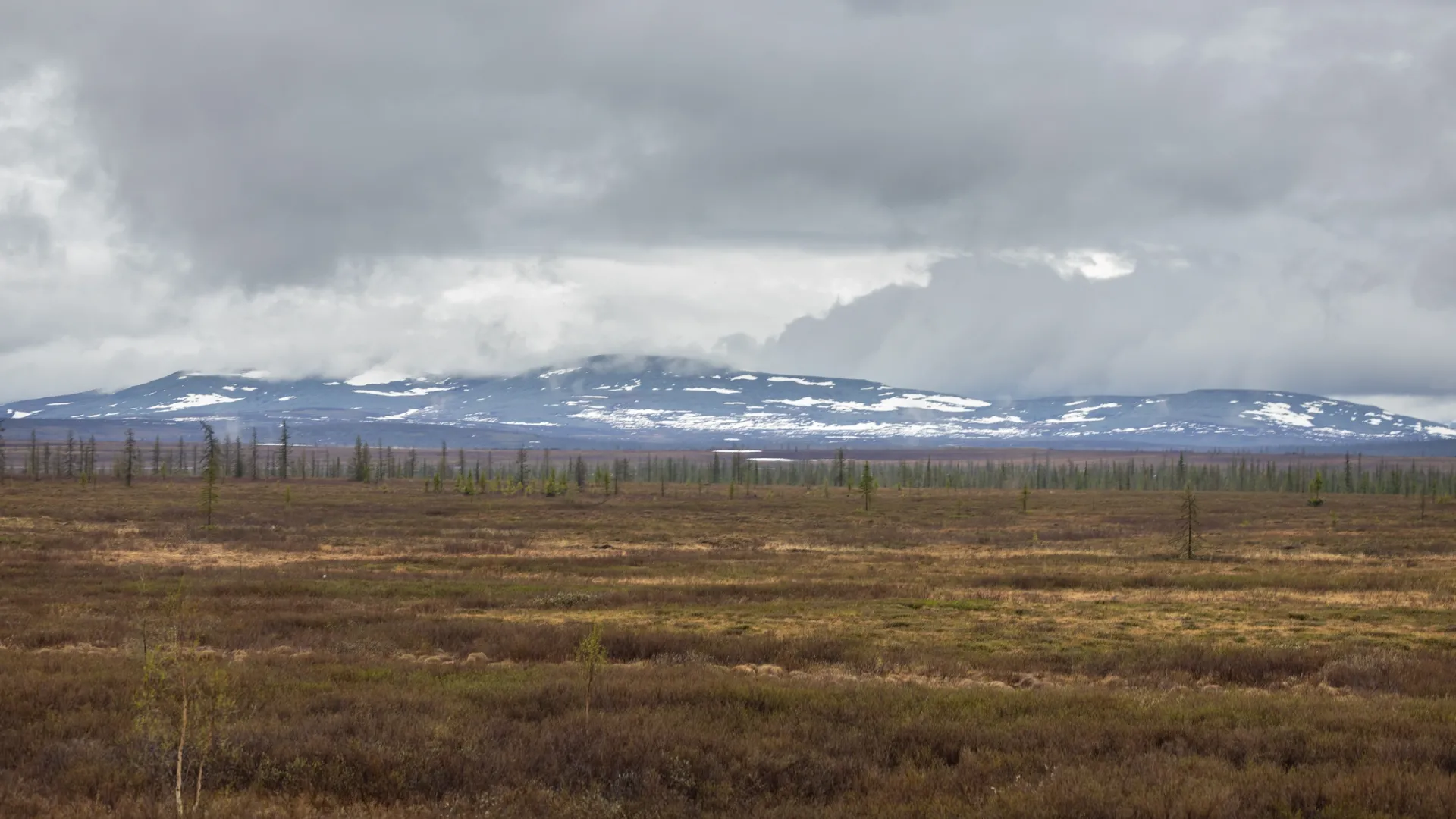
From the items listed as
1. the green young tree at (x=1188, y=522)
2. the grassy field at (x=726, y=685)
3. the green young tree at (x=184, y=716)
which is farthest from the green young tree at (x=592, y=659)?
the green young tree at (x=1188, y=522)

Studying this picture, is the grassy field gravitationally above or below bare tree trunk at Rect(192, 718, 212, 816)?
below

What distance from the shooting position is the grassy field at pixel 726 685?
42.3 feet

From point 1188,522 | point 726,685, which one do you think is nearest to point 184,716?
point 726,685

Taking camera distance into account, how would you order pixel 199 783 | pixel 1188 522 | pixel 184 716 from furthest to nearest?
1. pixel 1188 522
2. pixel 184 716
3. pixel 199 783

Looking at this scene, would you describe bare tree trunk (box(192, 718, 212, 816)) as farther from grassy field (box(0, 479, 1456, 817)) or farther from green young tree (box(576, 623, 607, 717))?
green young tree (box(576, 623, 607, 717))

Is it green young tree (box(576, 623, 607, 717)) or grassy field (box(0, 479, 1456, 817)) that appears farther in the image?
green young tree (box(576, 623, 607, 717))

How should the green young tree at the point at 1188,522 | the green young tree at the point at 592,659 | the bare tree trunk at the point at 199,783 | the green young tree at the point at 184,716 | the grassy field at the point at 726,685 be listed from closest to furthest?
the bare tree trunk at the point at 199,783 → the green young tree at the point at 184,716 → the grassy field at the point at 726,685 → the green young tree at the point at 592,659 → the green young tree at the point at 1188,522

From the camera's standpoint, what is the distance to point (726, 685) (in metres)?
19.5

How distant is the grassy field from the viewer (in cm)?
1291

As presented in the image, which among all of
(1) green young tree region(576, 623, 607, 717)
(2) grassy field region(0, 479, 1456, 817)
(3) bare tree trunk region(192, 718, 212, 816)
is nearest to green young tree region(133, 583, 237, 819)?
(3) bare tree trunk region(192, 718, 212, 816)

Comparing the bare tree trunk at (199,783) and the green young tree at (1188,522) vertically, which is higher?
the bare tree trunk at (199,783)

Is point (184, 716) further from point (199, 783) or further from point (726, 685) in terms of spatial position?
point (726, 685)

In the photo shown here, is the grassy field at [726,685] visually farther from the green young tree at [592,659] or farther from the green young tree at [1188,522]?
the green young tree at [1188,522]

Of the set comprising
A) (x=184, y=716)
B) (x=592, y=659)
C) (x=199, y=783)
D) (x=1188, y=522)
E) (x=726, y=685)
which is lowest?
(x=1188, y=522)
